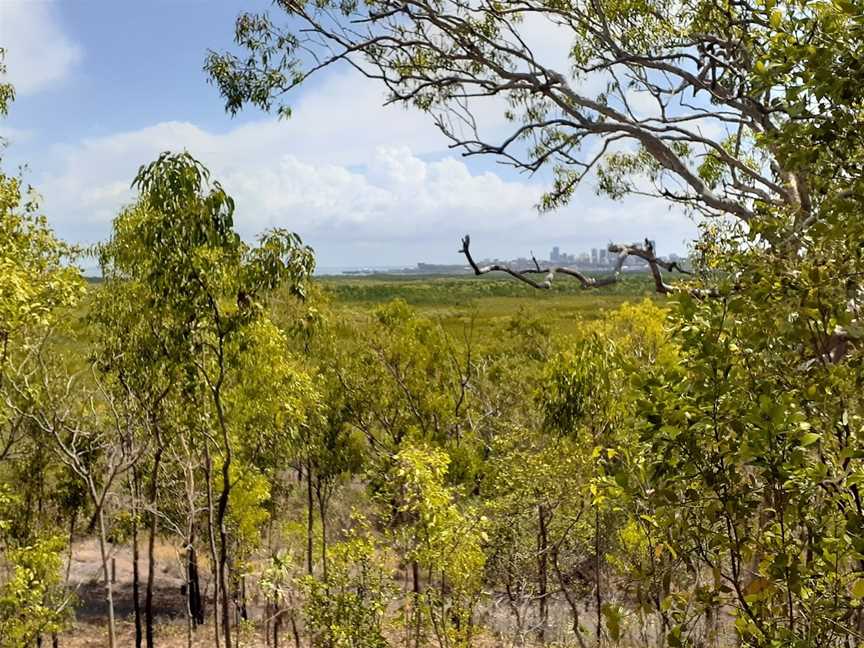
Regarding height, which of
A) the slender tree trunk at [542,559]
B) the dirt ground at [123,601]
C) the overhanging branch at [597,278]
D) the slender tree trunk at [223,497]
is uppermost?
the overhanging branch at [597,278]

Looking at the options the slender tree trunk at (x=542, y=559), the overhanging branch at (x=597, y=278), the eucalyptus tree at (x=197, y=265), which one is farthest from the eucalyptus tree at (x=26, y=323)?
the slender tree trunk at (x=542, y=559)

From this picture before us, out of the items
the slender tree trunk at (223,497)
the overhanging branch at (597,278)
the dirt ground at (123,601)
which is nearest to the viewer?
the overhanging branch at (597,278)

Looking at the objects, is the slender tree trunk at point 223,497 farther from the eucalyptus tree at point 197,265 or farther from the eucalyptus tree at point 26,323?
the eucalyptus tree at point 26,323

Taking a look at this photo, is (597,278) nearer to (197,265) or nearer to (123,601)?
(197,265)

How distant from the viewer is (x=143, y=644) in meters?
18.1

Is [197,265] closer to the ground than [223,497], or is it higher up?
higher up

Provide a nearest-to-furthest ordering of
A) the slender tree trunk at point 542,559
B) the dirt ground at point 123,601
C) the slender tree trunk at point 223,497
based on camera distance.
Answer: the slender tree trunk at point 223,497, the slender tree trunk at point 542,559, the dirt ground at point 123,601

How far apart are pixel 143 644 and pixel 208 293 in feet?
52.1

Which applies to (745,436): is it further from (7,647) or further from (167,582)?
(167,582)

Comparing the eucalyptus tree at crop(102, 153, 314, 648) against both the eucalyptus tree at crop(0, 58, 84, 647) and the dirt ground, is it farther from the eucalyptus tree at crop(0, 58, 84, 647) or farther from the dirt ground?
the dirt ground

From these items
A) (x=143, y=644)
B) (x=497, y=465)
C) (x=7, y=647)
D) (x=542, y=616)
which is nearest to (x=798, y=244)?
(x=497, y=465)

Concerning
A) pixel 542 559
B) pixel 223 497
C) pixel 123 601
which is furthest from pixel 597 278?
pixel 123 601

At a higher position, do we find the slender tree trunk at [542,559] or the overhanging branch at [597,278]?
the overhanging branch at [597,278]

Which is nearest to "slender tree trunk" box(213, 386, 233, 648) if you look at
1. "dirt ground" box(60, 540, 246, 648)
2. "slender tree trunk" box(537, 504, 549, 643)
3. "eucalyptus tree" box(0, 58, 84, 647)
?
"eucalyptus tree" box(0, 58, 84, 647)
